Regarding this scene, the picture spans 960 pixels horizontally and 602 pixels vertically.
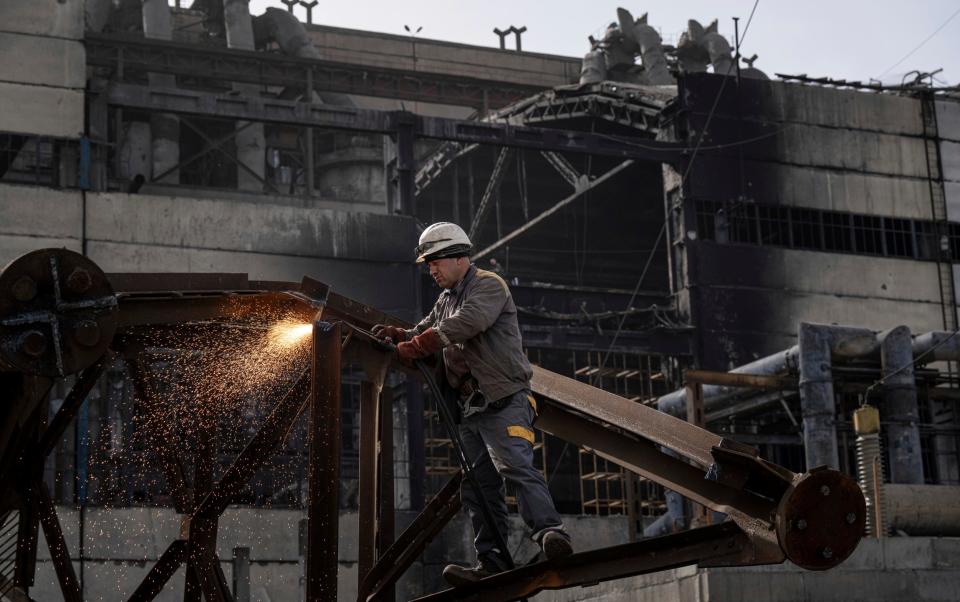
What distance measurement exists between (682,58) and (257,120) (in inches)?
703

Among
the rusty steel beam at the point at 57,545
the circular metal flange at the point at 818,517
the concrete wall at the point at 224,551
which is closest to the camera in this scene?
the circular metal flange at the point at 818,517

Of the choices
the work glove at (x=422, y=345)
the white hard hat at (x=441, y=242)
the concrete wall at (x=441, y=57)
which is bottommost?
the work glove at (x=422, y=345)

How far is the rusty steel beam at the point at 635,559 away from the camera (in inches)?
269

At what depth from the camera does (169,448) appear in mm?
9000

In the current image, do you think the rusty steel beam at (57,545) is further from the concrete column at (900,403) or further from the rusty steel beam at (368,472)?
the concrete column at (900,403)

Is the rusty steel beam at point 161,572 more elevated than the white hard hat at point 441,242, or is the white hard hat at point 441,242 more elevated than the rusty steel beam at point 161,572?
the white hard hat at point 441,242

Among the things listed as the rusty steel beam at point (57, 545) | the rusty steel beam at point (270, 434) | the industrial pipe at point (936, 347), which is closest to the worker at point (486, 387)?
the rusty steel beam at point (270, 434)

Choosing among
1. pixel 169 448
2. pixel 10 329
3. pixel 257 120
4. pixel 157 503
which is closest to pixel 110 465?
pixel 157 503

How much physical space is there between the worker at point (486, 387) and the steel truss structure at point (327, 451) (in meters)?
0.24

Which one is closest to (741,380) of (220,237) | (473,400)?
(220,237)

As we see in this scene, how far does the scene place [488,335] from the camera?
24.0 ft

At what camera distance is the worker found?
703 centimetres

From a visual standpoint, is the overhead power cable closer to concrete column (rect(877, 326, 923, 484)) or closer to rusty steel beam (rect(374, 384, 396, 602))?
concrete column (rect(877, 326, 923, 484))

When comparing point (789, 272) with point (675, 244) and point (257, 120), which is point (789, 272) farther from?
point (257, 120)
